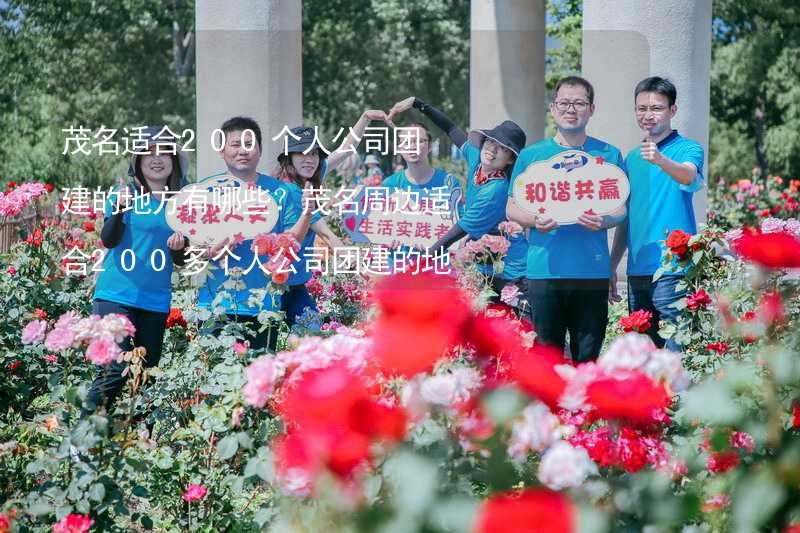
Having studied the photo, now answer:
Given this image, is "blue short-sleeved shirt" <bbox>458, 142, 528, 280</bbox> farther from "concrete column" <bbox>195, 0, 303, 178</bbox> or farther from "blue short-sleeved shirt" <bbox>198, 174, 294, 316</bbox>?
"concrete column" <bbox>195, 0, 303, 178</bbox>

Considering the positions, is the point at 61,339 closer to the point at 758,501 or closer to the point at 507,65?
the point at 758,501

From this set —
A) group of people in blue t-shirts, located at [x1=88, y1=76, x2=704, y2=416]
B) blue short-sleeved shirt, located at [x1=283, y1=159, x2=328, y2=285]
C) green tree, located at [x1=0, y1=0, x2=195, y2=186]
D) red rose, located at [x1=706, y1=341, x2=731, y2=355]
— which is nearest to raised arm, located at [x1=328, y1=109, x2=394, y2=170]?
blue short-sleeved shirt, located at [x1=283, y1=159, x2=328, y2=285]

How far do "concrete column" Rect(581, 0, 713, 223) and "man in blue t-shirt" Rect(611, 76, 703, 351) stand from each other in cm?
228

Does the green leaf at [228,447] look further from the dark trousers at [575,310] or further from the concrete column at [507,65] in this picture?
→ the concrete column at [507,65]

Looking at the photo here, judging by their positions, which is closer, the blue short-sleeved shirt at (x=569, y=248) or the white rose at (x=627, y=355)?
the white rose at (x=627, y=355)

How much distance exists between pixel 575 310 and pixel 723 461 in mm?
2607

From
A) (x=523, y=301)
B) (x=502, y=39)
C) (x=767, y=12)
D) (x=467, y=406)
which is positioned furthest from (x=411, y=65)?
(x=467, y=406)

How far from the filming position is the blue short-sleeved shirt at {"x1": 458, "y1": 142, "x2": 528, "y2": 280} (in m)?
5.99

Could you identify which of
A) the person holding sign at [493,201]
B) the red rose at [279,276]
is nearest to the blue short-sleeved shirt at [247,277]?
the red rose at [279,276]

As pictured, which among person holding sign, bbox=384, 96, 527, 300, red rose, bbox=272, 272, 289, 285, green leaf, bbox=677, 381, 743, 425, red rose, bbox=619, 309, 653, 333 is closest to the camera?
green leaf, bbox=677, 381, 743, 425

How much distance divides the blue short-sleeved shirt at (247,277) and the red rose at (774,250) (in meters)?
2.76

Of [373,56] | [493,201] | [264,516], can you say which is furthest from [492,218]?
[373,56]

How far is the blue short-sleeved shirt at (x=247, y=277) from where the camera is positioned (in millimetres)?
5102

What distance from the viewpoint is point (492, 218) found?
19.8ft
